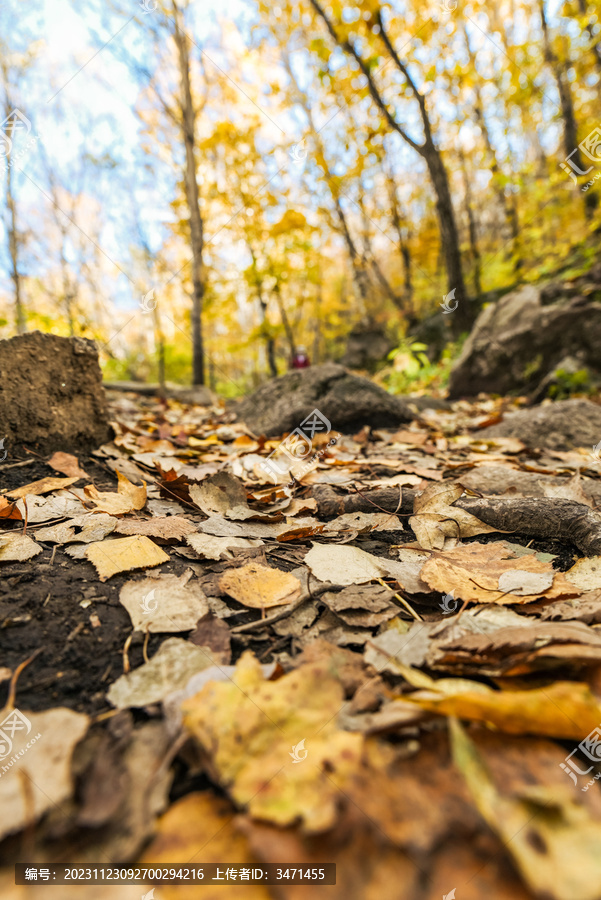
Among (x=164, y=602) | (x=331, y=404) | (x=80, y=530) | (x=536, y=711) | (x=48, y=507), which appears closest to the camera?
(x=536, y=711)

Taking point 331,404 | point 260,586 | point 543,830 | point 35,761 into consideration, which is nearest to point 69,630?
point 35,761

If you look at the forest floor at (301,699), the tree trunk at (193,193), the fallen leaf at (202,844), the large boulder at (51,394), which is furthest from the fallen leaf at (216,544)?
the tree trunk at (193,193)

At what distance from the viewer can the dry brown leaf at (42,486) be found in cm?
150

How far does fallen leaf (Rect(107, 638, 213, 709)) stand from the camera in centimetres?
78

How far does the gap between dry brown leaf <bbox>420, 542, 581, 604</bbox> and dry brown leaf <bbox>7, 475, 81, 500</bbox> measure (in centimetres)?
133

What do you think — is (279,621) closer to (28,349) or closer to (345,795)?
(345,795)

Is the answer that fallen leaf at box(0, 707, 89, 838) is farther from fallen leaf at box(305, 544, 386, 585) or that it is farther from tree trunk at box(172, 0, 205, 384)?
tree trunk at box(172, 0, 205, 384)

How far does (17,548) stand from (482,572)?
4.23 feet

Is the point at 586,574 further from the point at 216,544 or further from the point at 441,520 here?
the point at 216,544

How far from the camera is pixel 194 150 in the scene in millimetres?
7480

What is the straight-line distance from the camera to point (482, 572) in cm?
120

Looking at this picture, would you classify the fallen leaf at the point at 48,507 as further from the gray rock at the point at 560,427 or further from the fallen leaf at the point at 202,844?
the gray rock at the point at 560,427

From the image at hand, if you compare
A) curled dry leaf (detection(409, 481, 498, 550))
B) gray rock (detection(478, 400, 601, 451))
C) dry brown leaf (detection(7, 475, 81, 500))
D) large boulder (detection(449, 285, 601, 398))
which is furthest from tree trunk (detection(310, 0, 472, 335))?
dry brown leaf (detection(7, 475, 81, 500))

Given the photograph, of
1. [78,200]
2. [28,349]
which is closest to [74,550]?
[28,349]
